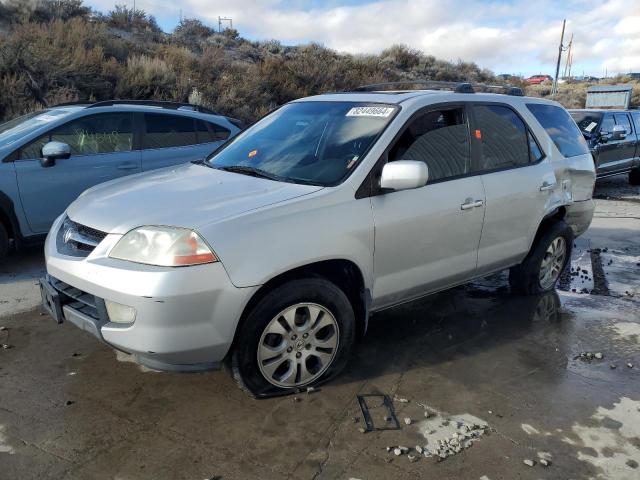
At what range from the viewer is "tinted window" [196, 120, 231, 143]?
692 centimetres

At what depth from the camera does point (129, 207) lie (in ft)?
10.4

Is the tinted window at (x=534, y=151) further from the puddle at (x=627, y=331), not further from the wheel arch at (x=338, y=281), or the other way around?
the wheel arch at (x=338, y=281)

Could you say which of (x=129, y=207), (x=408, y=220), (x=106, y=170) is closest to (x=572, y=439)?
(x=408, y=220)

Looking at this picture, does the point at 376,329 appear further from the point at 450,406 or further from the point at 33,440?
the point at 33,440

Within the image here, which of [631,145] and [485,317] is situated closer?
[485,317]

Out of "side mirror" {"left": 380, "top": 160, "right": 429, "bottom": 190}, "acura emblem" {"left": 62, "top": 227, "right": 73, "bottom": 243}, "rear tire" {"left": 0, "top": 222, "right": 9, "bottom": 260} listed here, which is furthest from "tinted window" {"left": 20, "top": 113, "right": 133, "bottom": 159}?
"side mirror" {"left": 380, "top": 160, "right": 429, "bottom": 190}

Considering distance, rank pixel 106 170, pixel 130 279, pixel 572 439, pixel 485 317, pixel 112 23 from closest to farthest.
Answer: pixel 130 279, pixel 572 439, pixel 485 317, pixel 106 170, pixel 112 23

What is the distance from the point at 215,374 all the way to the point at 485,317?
240cm

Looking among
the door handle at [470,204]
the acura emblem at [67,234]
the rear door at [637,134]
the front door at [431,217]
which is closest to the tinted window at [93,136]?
the acura emblem at [67,234]

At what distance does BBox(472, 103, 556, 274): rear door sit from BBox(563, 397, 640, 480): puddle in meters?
1.42

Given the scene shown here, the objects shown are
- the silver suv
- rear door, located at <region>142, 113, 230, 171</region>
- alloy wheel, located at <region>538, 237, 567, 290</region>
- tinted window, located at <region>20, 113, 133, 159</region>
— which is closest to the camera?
the silver suv

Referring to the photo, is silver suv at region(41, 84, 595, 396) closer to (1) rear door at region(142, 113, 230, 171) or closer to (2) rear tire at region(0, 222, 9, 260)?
(2) rear tire at region(0, 222, 9, 260)

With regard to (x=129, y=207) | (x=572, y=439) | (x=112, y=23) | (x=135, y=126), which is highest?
(x=112, y=23)

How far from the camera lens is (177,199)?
Result: 322 cm
